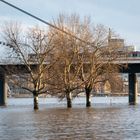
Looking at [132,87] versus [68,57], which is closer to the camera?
[68,57]

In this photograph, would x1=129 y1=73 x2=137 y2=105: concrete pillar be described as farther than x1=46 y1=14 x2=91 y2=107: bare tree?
Yes

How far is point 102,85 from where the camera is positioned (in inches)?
3691

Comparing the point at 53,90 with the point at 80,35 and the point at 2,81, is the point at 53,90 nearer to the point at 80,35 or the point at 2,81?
the point at 80,35

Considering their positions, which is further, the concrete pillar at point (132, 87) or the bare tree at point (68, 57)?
the concrete pillar at point (132, 87)

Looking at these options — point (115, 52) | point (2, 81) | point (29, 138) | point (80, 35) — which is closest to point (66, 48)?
point (80, 35)

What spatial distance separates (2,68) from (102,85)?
15.9m

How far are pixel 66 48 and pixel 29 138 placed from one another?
55831 millimetres

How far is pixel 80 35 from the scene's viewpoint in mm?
85688

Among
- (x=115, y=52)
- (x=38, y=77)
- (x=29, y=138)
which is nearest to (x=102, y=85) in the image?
(x=115, y=52)

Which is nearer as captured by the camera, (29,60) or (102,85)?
(29,60)

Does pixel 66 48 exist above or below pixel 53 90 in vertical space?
above

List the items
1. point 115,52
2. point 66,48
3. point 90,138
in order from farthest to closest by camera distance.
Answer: point 115,52, point 66,48, point 90,138

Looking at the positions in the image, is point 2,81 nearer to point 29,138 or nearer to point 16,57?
point 16,57

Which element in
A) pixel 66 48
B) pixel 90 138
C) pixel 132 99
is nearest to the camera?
pixel 90 138
